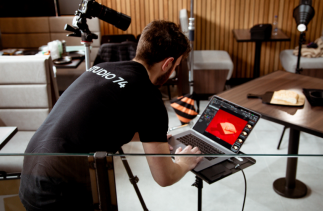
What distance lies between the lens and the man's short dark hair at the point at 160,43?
138cm

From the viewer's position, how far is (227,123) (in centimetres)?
166

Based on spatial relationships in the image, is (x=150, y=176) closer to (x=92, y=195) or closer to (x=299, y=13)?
(x=92, y=195)

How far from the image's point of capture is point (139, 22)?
476 centimetres

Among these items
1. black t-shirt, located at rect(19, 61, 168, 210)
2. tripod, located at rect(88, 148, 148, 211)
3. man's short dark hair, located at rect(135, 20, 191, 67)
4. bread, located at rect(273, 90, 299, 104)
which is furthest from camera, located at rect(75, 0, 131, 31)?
tripod, located at rect(88, 148, 148, 211)

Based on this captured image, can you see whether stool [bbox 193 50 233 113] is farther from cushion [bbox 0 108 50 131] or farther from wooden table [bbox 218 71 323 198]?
cushion [bbox 0 108 50 131]

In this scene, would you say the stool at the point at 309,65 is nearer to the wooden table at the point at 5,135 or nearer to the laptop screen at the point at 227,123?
the laptop screen at the point at 227,123

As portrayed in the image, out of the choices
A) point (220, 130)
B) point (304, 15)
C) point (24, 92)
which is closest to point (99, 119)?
point (220, 130)

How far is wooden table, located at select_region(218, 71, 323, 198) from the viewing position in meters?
1.79

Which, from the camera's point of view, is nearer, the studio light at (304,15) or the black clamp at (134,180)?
the black clamp at (134,180)

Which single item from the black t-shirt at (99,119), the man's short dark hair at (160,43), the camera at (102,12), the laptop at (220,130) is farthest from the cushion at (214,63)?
the black t-shirt at (99,119)

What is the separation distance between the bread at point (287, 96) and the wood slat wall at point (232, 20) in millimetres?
2728

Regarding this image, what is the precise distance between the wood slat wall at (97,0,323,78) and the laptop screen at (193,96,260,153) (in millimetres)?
3179

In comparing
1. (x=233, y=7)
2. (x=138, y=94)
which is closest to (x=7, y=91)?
(x=138, y=94)

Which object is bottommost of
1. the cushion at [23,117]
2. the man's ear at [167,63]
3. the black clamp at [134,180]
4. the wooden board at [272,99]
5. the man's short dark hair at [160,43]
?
the cushion at [23,117]
